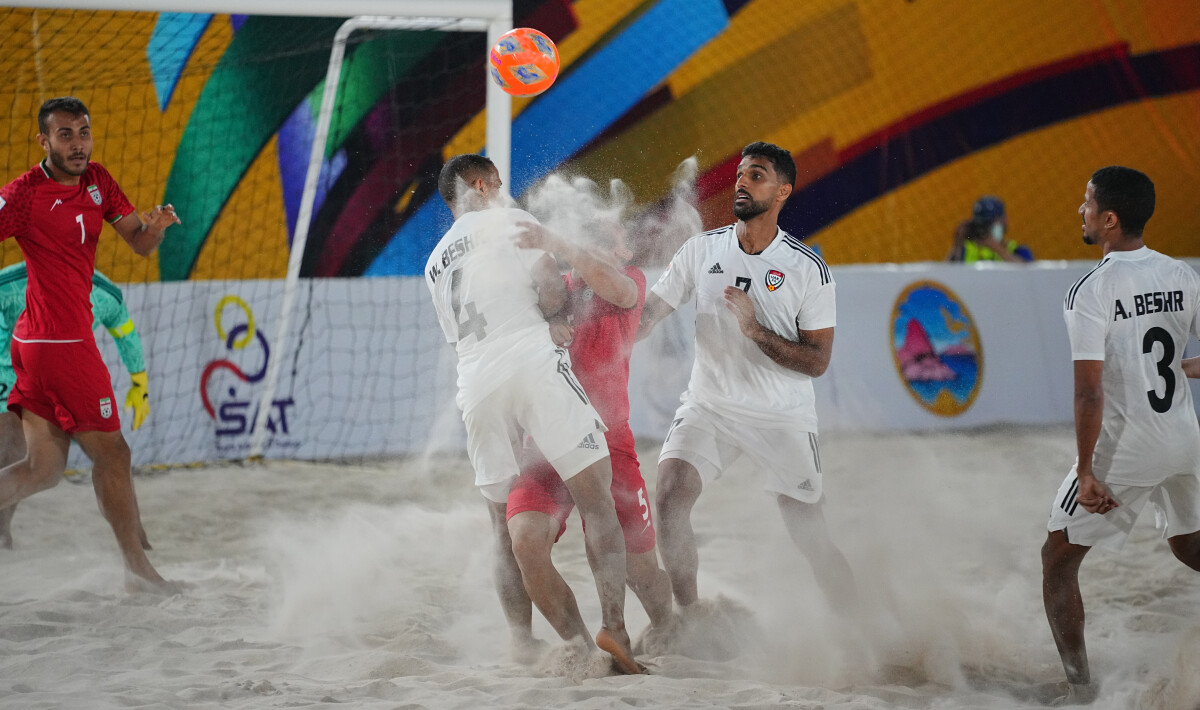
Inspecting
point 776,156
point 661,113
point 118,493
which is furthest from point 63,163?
point 661,113

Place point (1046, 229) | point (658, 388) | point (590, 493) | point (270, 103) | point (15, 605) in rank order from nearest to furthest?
1. point (590, 493)
2. point (15, 605)
3. point (658, 388)
4. point (270, 103)
5. point (1046, 229)

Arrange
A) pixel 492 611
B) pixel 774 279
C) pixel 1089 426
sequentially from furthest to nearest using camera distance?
1. pixel 492 611
2. pixel 774 279
3. pixel 1089 426

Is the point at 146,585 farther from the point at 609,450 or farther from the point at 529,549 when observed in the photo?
the point at 609,450

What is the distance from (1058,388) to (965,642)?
5.28 metres

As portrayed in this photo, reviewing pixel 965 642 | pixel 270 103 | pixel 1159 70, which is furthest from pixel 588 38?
pixel 965 642

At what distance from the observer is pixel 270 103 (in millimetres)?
10180

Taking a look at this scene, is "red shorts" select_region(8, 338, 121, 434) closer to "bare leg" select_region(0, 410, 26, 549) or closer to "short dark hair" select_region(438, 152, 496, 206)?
"bare leg" select_region(0, 410, 26, 549)

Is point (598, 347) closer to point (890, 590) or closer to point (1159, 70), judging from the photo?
point (890, 590)

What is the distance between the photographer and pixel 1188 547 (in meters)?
3.41

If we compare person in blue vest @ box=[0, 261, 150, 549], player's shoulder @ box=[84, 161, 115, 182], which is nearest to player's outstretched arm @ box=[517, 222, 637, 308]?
player's shoulder @ box=[84, 161, 115, 182]

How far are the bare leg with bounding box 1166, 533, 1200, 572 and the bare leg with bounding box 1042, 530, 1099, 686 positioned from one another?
303 mm

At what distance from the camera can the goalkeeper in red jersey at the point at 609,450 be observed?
11.9 ft

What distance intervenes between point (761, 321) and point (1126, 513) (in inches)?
56.4

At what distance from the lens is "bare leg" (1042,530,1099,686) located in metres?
3.46
